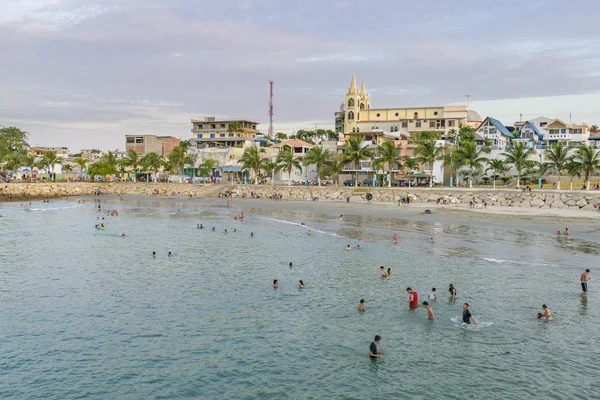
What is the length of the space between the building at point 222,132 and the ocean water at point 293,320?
85.0m

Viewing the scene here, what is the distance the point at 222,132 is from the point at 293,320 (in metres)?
110

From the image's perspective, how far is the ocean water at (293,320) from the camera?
50.1 ft

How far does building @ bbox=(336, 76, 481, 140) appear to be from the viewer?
110m

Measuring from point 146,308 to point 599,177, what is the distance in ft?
237

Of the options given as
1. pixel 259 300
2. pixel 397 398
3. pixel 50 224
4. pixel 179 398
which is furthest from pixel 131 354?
pixel 50 224

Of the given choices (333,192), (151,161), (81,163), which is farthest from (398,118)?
(81,163)

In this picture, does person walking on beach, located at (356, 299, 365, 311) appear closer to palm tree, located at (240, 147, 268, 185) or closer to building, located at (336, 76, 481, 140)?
palm tree, located at (240, 147, 268, 185)

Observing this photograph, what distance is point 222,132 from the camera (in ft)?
414

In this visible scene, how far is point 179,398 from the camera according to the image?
1432 centimetres

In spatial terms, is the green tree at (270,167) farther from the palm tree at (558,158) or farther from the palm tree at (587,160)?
the palm tree at (587,160)

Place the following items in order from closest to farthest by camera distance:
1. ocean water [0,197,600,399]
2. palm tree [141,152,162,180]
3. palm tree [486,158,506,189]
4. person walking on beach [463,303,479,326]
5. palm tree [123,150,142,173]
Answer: ocean water [0,197,600,399], person walking on beach [463,303,479,326], palm tree [486,158,506,189], palm tree [141,152,162,180], palm tree [123,150,142,173]

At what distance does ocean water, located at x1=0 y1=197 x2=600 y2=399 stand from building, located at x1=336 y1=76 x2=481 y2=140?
228ft

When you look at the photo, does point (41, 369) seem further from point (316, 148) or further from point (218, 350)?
point (316, 148)

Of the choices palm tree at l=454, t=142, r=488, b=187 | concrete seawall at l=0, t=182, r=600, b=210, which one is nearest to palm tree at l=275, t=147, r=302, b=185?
concrete seawall at l=0, t=182, r=600, b=210
